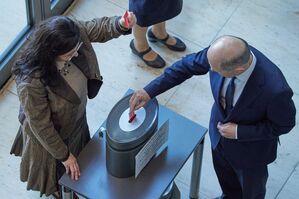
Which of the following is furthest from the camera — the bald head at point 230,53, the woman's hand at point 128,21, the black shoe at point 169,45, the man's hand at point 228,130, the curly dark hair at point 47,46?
the black shoe at point 169,45

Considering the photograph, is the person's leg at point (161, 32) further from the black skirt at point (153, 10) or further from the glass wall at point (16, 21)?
the glass wall at point (16, 21)

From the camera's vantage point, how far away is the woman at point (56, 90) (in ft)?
8.34

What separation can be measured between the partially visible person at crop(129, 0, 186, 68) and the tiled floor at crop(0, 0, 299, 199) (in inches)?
2.2

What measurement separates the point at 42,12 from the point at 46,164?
1.22 meters

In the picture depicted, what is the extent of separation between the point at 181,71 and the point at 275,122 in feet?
1.64

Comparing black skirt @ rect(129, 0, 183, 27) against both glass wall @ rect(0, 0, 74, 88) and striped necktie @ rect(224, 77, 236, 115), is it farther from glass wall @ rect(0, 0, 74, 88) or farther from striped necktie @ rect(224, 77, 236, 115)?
striped necktie @ rect(224, 77, 236, 115)

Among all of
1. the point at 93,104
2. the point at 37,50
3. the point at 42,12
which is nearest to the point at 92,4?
the point at 42,12

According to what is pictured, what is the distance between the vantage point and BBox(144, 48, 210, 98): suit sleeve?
2750 mm

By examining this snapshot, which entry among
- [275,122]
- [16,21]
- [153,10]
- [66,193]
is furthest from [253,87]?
[16,21]

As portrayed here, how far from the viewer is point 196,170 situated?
10.5 ft

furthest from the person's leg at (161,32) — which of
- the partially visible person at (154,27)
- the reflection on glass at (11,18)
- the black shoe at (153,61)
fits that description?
the reflection on glass at (11,18)

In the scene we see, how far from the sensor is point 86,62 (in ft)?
9.16

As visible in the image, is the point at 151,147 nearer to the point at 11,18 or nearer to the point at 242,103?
the point at 242,103

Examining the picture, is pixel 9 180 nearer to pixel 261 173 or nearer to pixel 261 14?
pixel 261 173
